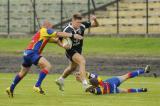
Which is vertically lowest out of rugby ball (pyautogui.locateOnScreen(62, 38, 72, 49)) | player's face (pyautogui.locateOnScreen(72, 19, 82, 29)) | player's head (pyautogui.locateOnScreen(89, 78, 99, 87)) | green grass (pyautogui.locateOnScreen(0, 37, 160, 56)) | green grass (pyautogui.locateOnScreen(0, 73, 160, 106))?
green grass (pyautogui.locateOnScreen(0, 37, 160, 56))

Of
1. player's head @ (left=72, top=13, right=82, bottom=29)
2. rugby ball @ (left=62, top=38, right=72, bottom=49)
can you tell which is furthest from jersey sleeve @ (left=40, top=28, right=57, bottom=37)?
player's head @ (left=72, top=13, right=82, bottom=29)

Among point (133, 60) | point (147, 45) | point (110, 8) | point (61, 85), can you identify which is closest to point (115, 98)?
point (61, 85)

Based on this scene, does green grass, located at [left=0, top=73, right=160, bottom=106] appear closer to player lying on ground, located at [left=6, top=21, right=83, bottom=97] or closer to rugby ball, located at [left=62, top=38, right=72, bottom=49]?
player lying on ground, located at [left=6, top=21, right=83, bottom=97]

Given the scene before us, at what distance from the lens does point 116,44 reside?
43.8m

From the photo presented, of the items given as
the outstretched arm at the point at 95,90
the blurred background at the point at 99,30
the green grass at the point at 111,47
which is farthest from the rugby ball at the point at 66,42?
the green grass at the point at 111,47

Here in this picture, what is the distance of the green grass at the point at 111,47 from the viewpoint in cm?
4100

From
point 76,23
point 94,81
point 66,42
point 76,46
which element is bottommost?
point 94,81

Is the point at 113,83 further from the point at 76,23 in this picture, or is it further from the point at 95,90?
the point at 76,23

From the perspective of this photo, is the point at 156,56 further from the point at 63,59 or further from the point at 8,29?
A: the point at 8,29

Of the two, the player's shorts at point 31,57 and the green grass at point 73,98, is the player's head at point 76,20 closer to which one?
the player's shorts at point 31,57

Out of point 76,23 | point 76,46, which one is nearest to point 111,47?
point 76,46

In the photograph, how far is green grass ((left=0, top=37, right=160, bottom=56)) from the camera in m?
41.0

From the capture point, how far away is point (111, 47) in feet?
142

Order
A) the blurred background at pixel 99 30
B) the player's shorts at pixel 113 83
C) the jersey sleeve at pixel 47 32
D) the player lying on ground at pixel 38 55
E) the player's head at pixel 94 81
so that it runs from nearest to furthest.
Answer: the player's head at pixel 94 81 < the player lying on ground at pixel 38 55 < the jersey sleeve at pixel 47 32 < the player's shorts at pixel 113 83 < the blurred background at pixel 99 30
